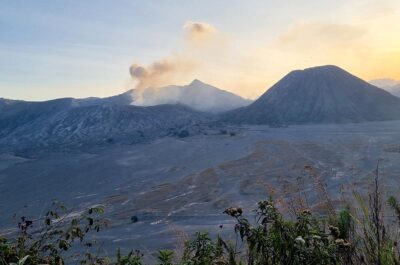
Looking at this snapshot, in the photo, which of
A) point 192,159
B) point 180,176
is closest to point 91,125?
point 192,159

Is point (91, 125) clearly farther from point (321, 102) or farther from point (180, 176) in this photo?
point (180, 176)

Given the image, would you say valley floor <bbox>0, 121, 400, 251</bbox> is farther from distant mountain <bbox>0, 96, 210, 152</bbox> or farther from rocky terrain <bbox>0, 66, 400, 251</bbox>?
distant mountain <bbox>0, 96, 210, 152</bbox>

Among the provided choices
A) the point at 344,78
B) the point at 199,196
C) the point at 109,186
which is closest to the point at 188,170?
the point at 109,186

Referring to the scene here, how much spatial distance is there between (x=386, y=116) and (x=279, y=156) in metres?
53.6

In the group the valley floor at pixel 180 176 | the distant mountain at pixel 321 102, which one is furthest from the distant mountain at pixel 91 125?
the valley floor at pixel 180 176

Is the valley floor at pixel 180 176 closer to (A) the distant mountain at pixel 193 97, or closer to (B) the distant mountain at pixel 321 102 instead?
(B) the distant mountain at pixel 321 102

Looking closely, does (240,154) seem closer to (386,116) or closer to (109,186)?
(109,186)

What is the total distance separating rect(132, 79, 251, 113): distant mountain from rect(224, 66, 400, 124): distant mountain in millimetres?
38334

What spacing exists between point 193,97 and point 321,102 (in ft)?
210

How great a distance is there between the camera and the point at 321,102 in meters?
102

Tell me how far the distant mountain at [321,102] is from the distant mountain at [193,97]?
38334mm

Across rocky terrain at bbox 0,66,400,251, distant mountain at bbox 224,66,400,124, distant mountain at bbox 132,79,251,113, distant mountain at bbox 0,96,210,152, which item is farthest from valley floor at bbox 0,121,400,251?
distant mountain at bbox 132,79,251,113

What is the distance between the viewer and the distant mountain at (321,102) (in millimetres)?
93950

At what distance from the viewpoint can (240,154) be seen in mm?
51000
